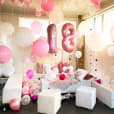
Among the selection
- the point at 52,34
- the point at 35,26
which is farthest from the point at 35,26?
the point at 52,34

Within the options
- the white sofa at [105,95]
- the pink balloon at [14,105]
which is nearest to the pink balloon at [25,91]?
the pink balloon at [14,105]

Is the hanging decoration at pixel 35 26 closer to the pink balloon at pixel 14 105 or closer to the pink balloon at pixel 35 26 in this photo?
the pink balloon at pixel 35 26

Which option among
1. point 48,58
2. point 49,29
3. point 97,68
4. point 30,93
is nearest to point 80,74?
point 30,93

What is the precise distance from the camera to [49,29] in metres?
1.94

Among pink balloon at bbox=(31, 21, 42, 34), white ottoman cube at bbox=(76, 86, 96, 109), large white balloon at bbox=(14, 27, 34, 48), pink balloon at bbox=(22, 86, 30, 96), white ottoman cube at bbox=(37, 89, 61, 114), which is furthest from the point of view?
pink balloon at bbox=(31, 21, 42, 34)

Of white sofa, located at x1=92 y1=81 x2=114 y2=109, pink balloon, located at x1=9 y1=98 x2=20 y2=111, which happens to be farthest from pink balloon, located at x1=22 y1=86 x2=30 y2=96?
white sofa, located at x1=92 y1=81 x2=114 y2=109

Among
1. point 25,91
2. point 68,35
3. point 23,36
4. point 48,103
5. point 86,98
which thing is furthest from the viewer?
point 68,35

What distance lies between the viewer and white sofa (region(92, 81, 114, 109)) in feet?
3.71

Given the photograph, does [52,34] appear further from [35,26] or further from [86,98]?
[86,98]

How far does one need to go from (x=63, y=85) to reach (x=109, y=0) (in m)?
1.75

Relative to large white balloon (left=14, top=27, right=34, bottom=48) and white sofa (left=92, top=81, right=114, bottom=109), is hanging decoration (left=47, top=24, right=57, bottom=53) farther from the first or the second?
white sofa (left=92, top=81, right=114, bottom=109)

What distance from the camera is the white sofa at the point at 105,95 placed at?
1131 millimetres

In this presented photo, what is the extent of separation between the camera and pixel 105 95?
121cm

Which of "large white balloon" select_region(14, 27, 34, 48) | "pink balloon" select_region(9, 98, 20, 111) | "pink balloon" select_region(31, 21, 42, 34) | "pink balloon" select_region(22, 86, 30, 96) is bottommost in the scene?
"pink balloon" select_region(9, 98, 20, 111)
